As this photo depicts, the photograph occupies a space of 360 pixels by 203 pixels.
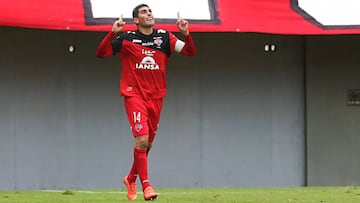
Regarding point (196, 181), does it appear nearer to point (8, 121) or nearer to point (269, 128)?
point (269, 128)

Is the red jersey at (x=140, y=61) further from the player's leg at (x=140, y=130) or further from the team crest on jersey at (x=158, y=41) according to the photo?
the player's leg at (x=140, y=130)

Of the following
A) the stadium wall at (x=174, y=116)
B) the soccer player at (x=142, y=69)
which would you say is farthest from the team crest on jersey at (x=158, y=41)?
the stadium wall at (x=174, y=116)

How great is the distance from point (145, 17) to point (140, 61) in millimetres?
460

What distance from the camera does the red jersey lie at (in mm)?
10117

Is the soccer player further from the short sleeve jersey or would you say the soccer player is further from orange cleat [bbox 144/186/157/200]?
orange cleat [bbox 144/186/157/200]

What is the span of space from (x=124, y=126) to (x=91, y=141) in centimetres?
62

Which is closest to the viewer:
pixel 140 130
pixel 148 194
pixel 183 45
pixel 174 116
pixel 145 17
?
pixel 148 194

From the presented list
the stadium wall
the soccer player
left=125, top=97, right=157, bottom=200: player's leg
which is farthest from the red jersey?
the stadium wall

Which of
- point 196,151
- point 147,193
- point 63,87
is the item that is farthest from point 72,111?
point 147,193

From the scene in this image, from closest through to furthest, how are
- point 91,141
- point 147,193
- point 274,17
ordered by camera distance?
point 147,193, point 274,17, point 91,141

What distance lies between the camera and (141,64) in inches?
400

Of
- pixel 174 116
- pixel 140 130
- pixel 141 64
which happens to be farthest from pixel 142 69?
pixel 174 116

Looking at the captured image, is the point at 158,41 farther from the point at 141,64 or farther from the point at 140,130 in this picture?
the point at 140,130

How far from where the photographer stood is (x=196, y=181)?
55.4ft
